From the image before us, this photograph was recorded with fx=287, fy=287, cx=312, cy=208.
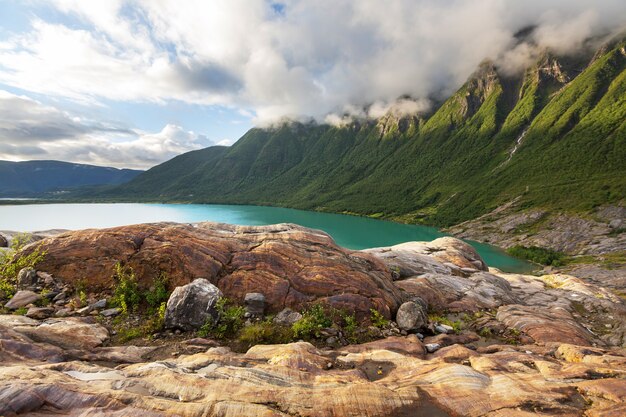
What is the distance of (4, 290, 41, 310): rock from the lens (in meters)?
14.0

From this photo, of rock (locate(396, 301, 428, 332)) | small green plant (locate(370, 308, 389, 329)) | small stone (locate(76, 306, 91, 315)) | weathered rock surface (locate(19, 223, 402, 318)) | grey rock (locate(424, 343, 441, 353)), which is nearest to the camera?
grey rock (locate(424, 343, 441, 353))

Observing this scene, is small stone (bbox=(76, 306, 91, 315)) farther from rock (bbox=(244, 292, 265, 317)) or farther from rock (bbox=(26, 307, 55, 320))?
rock (bbox=(244, 292, 265, 317))

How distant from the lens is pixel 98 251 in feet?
58.1

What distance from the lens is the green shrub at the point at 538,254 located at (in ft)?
308

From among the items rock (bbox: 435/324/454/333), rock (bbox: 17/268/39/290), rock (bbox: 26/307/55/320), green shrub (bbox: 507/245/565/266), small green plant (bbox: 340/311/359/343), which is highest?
rock (bbox: 17/268/39/290)

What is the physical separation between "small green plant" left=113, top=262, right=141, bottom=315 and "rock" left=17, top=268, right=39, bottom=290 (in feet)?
13.3

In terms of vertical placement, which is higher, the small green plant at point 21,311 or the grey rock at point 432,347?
the small green plant at point 21,311

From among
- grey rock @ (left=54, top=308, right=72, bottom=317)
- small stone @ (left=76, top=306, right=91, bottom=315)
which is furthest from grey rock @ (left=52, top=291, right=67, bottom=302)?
small stone @ (left=76, top=306, right=91, bottom=315)

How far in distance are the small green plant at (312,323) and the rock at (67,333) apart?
8567 millimetres

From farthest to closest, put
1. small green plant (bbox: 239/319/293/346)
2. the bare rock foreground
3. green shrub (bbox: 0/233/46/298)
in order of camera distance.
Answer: green shrub (bbox: 0/233/46/298) → small green plant (bbox: 239/319/293/346) → the bare rock foreground

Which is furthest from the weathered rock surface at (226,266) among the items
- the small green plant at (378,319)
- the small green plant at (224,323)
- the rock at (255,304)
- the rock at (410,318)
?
the small green plant at (224,323)

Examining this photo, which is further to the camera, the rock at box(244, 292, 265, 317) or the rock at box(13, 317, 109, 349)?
the rock at box(244, 292, 265, 317)

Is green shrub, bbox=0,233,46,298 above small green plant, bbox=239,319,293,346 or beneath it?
above

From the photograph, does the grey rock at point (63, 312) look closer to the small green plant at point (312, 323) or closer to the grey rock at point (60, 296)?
the grey rock at point (60, 296)
